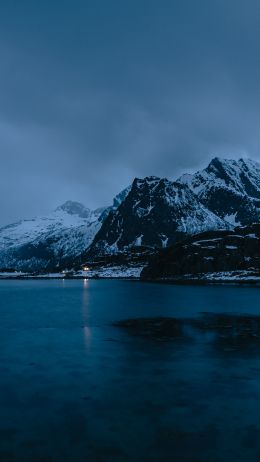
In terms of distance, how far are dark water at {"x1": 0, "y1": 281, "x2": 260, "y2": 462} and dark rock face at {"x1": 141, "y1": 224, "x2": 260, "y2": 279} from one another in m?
128

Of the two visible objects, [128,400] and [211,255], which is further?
[211,255]

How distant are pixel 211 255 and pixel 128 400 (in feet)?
491

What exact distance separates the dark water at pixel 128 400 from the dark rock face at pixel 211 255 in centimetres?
12824

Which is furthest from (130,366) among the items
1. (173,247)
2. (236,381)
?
(173,247)

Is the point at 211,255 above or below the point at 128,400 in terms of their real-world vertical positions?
above

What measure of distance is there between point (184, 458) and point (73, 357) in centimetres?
1494

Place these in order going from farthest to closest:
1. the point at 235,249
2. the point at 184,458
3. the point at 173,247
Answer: the point at 173,247, the point at 235,249, the point at 184,458

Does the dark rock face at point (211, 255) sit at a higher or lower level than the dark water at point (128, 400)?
higher

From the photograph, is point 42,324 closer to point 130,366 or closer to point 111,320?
point 111,320

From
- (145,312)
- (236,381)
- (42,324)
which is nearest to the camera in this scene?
(236,381)

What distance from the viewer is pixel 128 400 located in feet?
56.2

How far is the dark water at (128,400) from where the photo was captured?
40.8 feet

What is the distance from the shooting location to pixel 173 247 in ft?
611

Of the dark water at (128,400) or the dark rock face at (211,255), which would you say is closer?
the dark water at (128,400)
